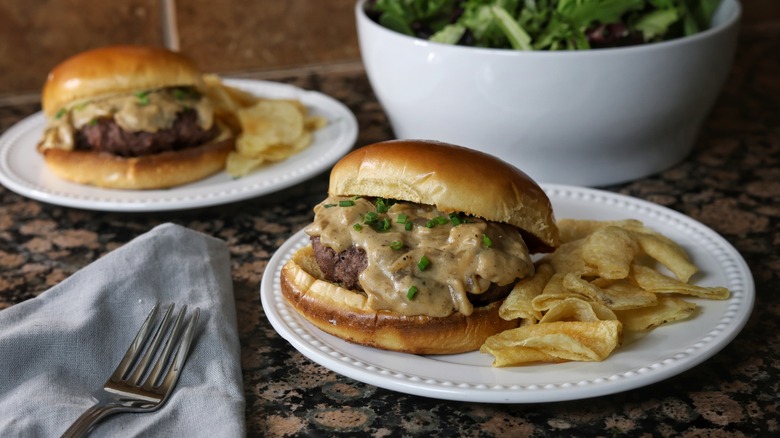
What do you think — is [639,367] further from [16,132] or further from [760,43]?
[760,43]

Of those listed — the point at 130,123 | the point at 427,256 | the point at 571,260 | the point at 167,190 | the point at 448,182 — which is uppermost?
the point at 448,182

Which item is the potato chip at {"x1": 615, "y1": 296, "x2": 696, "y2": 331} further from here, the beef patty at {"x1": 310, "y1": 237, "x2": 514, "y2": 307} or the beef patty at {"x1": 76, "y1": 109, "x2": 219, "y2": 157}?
the beef patty at {"x1": 76, "y1": 109, "x2": 219, "y2": 157}

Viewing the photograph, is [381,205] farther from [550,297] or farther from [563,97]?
[563,97]

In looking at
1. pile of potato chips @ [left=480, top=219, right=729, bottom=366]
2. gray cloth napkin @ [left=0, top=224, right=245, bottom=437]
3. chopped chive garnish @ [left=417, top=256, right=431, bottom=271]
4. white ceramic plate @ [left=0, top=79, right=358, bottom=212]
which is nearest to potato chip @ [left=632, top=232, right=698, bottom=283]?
pile of potato chips @ [left=480, top=219, right=729, bottom=366]

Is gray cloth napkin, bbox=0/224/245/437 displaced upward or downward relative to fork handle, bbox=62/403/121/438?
downward

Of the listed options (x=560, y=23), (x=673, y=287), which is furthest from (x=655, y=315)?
(x=560, y=23)

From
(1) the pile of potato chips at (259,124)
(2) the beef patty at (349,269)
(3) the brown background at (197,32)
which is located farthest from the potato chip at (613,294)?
(3) the brown background at (197,32)

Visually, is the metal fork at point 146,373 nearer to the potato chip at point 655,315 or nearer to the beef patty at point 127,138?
the potato chip at point 655,315
